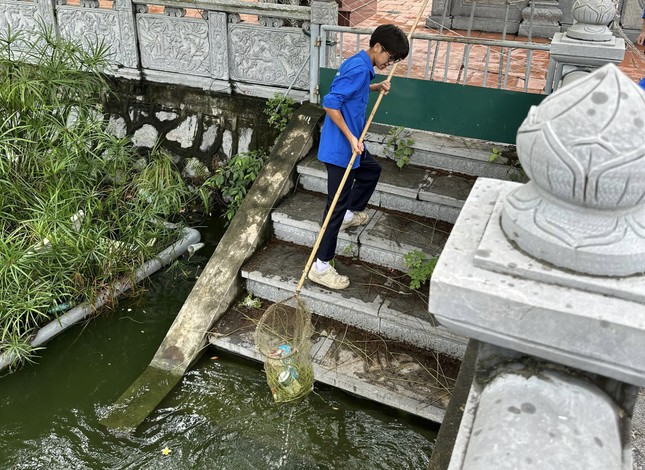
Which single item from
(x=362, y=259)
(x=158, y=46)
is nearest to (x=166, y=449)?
(x=362, y=259)

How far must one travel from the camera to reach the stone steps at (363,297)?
4.30 m

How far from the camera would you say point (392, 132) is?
17.8ft

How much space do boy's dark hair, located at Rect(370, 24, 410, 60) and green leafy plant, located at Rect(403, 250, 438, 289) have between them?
157 cm

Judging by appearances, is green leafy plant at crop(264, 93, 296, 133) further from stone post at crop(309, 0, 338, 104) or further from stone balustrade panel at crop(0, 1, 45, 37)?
stone balustrade panel at crop(0, 1, 45, 37)

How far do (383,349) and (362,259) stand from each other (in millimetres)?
863

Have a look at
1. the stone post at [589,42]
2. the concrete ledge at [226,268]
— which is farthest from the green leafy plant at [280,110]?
the stone post at [589,42]

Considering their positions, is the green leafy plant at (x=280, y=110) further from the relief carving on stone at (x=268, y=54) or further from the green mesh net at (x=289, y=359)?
the green mesh net at (x=289, y=359)

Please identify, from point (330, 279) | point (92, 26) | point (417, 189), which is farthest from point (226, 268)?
point (92, 26)

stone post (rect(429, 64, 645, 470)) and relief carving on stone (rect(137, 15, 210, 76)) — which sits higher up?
stone post (rect(429, 64, 645, 470))

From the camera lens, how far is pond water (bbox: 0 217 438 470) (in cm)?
383

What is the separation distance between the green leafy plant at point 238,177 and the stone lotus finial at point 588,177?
15.1 ft

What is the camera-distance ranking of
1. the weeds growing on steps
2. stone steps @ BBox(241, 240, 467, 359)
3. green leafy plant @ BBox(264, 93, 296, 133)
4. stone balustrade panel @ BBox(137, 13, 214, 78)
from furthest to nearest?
1. stone balustrade panel @ BBox(137, 13, 214, 78)
2. green leafy plant @ BBox(264, 93, 296, 133)
3. the weeds growing on steps
4. stone steps @ BBox(241, 240, 467, 359)

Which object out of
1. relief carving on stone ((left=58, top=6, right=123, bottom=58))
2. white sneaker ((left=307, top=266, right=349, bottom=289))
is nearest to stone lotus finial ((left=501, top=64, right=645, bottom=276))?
white sneaker ((left=307, top=266, right=349, bottom=289))

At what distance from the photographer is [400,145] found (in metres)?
5.37
